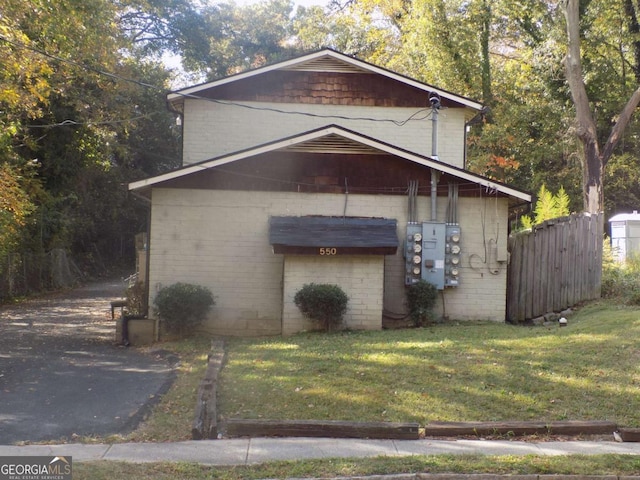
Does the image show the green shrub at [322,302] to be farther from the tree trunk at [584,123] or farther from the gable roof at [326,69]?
the tree trunk at [584,123]

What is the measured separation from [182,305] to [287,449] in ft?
25.5

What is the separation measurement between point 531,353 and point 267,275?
6.64m

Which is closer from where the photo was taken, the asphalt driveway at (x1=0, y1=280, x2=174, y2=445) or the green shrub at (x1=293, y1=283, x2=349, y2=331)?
the asphalt driveway at (x1=0, y1=280, x2=174, y2=445)

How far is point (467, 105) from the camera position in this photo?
19.2m

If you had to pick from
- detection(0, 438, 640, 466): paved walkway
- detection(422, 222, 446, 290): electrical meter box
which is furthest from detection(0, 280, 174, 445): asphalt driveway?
detection(422, 222, 446, 290): electrical meter box

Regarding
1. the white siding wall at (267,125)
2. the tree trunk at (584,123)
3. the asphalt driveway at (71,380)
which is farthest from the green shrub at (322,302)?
the tree trunk at (584,123)

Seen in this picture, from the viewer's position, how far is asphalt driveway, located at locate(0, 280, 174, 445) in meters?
7.93

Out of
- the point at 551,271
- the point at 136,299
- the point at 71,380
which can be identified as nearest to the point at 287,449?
the point at 71,380

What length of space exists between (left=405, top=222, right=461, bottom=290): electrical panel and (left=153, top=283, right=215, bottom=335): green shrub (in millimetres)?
4477

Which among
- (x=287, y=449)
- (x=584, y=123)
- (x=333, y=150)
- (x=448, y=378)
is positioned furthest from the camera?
(x=584, y=123)

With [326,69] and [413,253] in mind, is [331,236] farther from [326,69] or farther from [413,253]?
[326,69]

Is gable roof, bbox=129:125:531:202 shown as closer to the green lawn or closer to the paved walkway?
the green lawn

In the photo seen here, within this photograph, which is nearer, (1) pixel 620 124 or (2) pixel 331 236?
(2) pixel 331 236

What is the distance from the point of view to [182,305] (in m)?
14.3
